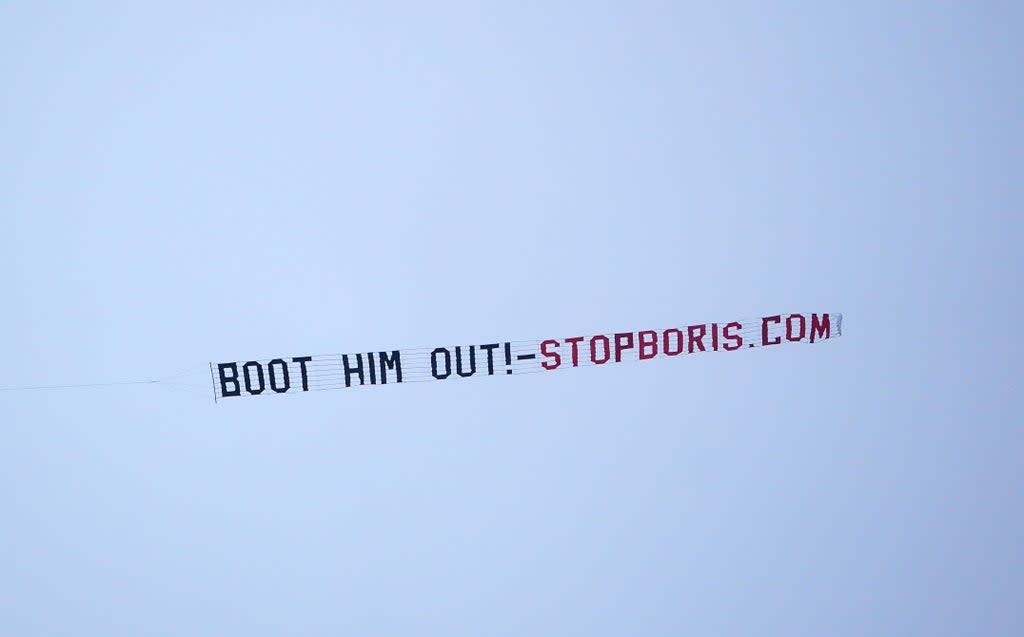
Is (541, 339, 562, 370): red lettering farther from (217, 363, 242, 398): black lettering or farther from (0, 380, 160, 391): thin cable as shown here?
(0, 380, 160, 391): thin cable

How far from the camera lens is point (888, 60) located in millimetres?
1116

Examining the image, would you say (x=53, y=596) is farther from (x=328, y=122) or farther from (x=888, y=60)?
(x=888, y=60)

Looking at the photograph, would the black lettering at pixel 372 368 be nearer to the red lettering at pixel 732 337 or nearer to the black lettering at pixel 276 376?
the black lettering at pixel 276 376

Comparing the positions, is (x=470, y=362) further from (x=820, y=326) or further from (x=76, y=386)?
(x=820, y=326)

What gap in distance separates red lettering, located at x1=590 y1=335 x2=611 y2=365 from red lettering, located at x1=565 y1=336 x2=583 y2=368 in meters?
0.03

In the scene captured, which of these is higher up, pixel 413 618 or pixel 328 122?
pixel 328 122

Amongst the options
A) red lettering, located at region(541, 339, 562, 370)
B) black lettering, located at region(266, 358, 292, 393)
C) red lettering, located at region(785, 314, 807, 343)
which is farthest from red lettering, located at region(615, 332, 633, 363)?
black lettering, located at region(266, 358, 292, 393)

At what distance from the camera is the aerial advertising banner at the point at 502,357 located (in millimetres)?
927

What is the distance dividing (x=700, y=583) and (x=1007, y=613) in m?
0.87

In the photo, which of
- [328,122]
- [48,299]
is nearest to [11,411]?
[48,299]

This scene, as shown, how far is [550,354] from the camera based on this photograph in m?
1.03

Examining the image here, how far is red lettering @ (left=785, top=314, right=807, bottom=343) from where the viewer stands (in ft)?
3.74

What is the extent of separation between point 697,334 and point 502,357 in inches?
14.9

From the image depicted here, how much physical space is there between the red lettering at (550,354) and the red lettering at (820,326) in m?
0.53
